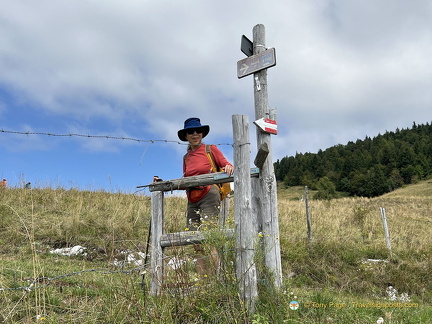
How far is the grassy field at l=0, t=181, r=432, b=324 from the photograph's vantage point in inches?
121

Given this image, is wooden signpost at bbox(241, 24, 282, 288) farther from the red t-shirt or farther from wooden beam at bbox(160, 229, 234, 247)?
wooden beam at bbox(160, 229, 234, 247)

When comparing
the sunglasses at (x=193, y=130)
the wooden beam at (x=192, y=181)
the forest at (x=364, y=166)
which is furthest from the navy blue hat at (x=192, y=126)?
the forest at (x=364, y=166)

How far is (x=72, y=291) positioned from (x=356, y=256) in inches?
278

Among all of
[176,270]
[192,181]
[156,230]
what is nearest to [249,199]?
[192,181]

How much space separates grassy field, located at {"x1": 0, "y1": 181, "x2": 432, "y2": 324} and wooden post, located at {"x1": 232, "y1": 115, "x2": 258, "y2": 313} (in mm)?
107

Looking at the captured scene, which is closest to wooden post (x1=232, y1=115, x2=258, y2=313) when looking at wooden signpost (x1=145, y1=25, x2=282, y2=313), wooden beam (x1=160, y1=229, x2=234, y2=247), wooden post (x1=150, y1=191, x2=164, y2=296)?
wooden signpost (x1=145, y1=25, x2=282, y2=313)

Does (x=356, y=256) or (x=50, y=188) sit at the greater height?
(x=50, y=188)

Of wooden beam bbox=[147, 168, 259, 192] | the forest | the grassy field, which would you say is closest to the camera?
the grassy field

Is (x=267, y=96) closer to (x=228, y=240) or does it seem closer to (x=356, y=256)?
(x=228, y=240)

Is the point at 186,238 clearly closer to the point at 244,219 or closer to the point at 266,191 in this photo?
the point at 244,219

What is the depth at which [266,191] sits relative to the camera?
4449mm

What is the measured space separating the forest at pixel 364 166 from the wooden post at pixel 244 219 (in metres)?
75.3

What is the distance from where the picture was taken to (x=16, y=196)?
33.1 feet

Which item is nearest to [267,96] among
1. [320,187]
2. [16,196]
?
[16,196]
